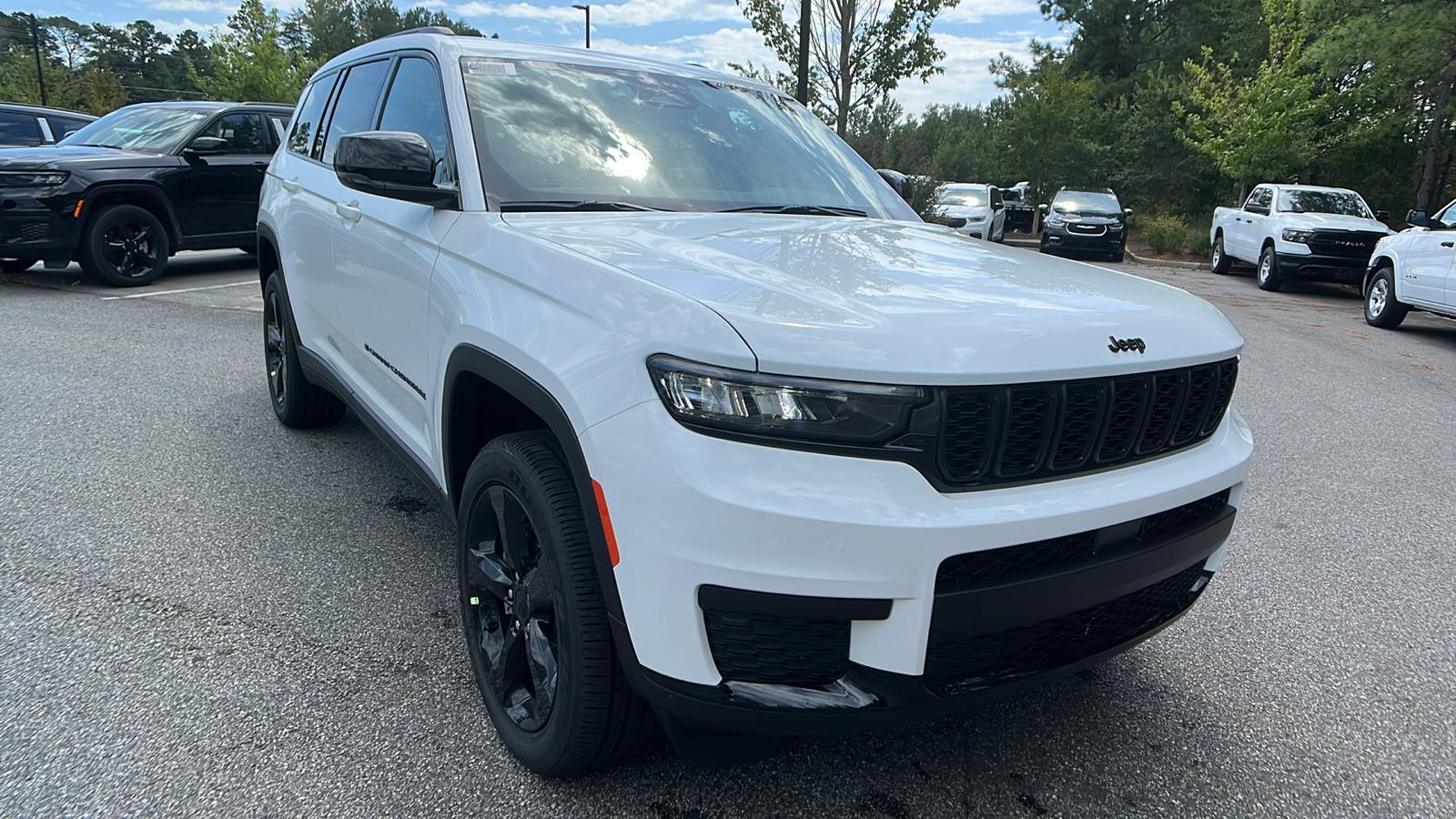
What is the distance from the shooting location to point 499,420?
2.45m

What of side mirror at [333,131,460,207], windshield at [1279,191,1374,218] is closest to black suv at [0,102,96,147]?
side mirror at [333,131,460,207]

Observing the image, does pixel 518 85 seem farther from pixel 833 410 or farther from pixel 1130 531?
pixel 1130 531

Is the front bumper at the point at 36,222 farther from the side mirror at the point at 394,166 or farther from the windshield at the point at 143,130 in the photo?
the side mirror at the point at 394,166

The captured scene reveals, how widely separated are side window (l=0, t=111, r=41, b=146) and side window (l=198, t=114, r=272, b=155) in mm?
4338

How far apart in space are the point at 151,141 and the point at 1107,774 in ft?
36.5

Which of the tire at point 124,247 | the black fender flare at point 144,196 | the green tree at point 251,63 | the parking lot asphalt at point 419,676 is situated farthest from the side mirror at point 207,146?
the green tree at point 251,63

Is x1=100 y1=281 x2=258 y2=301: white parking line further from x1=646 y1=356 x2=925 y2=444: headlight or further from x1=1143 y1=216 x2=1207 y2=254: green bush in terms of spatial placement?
x1=1143 y1=216 x2=1207 y2=254: green bush

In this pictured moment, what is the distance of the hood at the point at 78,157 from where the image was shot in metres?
8.59

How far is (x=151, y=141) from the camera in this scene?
980 centimetres

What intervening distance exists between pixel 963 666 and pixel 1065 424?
20.1 inches

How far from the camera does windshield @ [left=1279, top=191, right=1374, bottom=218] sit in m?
→ 15.0

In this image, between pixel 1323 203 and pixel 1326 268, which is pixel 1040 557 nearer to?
pixel 1326 268

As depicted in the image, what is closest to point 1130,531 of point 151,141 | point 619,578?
point 619,578

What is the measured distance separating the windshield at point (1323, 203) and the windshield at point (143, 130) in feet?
53.1
